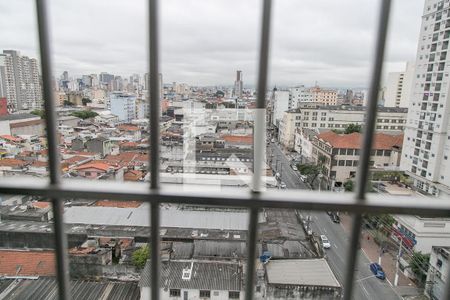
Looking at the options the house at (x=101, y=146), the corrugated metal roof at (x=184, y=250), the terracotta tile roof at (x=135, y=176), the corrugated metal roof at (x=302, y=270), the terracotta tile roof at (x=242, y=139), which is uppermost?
the terracotta tile roof at (x=242, y=139)

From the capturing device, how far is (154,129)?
2.12 feet

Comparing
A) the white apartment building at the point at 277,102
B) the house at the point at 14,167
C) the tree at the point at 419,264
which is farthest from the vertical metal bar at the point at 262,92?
the tree at the point at 419,264

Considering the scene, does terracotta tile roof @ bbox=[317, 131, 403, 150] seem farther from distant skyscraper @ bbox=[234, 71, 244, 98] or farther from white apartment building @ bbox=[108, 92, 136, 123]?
white apartment building @ bbox=[108, 92, 136, 123]

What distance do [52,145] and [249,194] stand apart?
0.45 m

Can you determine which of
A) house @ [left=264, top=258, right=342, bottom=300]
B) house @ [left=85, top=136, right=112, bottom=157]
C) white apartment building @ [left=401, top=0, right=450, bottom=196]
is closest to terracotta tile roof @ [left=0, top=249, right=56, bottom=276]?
house @ [left=85, top=136, right=112, bottom=157]

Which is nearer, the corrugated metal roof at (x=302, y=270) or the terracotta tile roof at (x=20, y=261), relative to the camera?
the terracotta tile roof at (x=20, y=261)

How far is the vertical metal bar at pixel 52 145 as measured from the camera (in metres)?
0.63

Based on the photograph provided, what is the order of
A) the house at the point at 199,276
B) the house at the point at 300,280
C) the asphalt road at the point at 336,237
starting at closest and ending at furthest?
the asphalt road at the point at 336,237 → the house at the point at 300,280 → the house at the point at 199,276

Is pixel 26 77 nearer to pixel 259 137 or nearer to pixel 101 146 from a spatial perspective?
pixel 259 137

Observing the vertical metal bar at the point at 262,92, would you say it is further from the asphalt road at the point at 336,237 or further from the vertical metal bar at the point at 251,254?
the asphalt road at the point at 336,237

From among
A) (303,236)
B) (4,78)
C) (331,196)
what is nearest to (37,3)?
(331,196)

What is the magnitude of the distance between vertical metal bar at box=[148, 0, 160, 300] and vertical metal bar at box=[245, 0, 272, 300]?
0.69 feet

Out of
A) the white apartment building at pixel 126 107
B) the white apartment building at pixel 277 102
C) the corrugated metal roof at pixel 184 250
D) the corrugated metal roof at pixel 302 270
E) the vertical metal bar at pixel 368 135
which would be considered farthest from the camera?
the corrugated metal roof at pixel 184 250

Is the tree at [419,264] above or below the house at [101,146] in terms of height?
below
